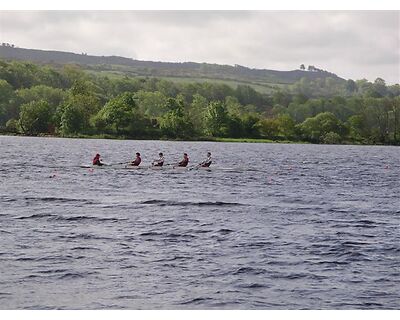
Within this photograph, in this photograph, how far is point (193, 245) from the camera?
17.0 metres

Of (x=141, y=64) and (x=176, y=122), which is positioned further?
(x=176, y=122)

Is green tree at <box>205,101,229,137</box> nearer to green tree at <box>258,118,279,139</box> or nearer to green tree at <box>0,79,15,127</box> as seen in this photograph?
green tree at <box>258,118,279,139</box>

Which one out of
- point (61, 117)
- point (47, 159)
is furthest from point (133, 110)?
point (47, 159)

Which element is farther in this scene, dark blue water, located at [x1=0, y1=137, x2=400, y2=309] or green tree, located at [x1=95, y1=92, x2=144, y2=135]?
green tree, located at [x1=95, y1=92, x2=144, y2=135]

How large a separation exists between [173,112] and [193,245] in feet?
209

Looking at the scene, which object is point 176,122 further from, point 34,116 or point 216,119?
point 34,116

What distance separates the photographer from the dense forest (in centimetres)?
5356

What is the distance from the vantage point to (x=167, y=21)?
46.3 feet

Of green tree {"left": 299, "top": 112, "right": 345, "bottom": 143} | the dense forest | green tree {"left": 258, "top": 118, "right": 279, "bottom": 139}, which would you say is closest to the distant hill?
the dense forest

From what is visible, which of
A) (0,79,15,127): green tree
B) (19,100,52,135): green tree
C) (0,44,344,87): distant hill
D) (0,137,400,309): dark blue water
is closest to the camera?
(0,137,400,309): dark blue water

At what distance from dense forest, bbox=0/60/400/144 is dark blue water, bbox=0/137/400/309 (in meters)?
21.6

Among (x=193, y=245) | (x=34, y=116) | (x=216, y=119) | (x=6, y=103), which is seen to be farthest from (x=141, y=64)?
(x=216, y=119)

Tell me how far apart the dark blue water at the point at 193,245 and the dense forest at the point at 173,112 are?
70.7 ft
